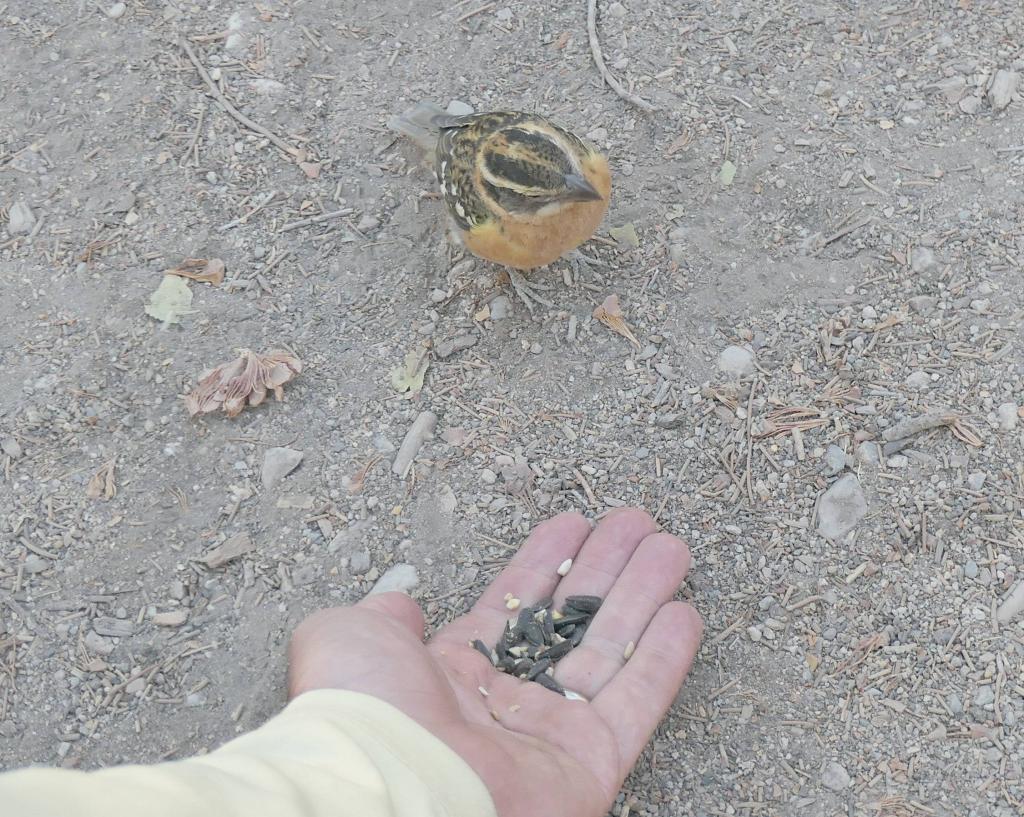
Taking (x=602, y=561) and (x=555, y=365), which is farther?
(x=555, y=365)

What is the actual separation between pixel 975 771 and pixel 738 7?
4.50 m

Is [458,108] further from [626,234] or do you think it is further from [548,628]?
[548,628]

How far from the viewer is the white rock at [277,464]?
4.60 meters

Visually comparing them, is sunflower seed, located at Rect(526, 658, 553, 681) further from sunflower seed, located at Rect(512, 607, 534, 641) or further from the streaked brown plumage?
the streaked brown plumage

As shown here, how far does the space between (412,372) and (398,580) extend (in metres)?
1.14

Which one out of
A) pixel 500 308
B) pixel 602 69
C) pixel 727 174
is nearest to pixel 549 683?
pixel 500 308

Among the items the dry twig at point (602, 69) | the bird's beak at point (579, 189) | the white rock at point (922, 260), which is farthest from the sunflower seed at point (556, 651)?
the dry twig at point (602, 69)

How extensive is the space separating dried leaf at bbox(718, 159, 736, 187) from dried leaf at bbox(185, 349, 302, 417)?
2529mm

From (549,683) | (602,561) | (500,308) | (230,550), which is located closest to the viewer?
(549,683)

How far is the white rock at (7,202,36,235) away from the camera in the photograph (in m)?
5.45

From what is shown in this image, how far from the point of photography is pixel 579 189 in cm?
444

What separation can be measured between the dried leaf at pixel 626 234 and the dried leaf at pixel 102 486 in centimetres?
288

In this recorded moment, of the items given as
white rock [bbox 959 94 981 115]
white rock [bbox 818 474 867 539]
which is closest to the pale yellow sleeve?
white rock [bbox 818 474 867 539]

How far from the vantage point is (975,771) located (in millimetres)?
3713
